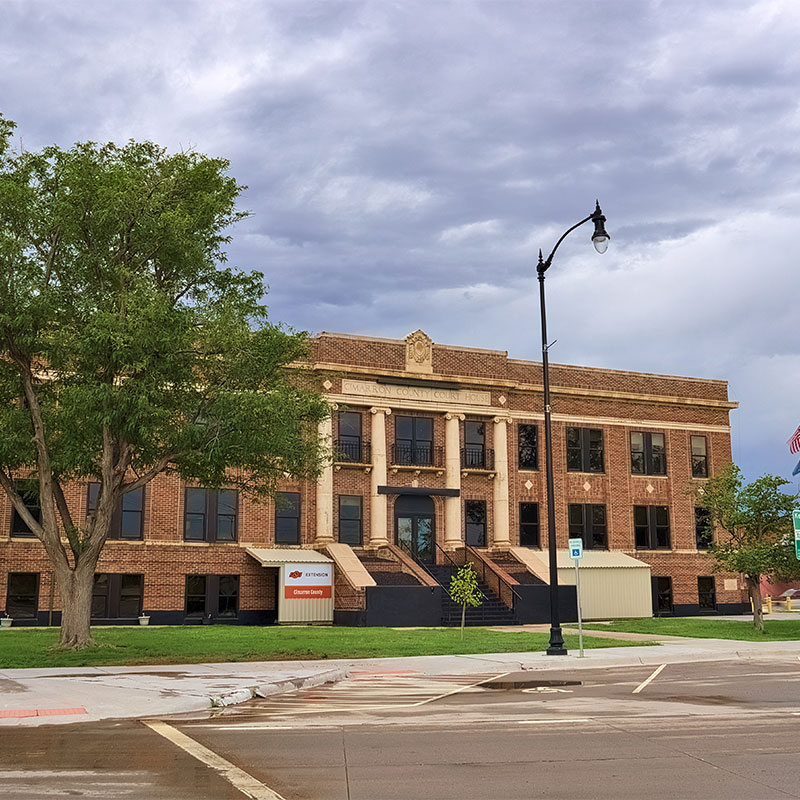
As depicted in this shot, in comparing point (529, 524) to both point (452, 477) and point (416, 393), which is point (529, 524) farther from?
point (416, 393)

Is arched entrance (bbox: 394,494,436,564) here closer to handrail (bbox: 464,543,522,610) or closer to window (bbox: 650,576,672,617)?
handrail (bbox: 464,543,522,610)

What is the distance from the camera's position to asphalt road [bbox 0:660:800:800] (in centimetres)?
814

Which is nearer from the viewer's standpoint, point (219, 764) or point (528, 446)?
point (219, 764)

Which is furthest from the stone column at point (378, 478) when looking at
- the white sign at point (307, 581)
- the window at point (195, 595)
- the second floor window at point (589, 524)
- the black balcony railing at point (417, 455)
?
the second floor window at point (589, 524)

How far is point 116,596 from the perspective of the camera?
3638 cm

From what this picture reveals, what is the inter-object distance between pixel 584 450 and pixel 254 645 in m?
24.2

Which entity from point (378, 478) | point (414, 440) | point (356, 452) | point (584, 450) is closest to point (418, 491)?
point (378, 478)

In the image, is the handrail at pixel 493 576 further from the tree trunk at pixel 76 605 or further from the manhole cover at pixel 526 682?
the manhole cover at pixel 526 682

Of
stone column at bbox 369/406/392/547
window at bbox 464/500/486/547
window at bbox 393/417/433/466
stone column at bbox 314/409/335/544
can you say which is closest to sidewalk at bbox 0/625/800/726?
stone column at bbox 369/406/392/547

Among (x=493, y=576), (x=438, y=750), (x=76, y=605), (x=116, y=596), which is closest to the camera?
(x=438, y=750)

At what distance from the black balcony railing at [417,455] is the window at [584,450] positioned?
6.39 m

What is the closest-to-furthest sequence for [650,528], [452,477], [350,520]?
[350,520] < [452,477] < [650,528]

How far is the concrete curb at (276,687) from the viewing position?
47.2ft

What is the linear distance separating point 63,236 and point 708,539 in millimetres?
34061
